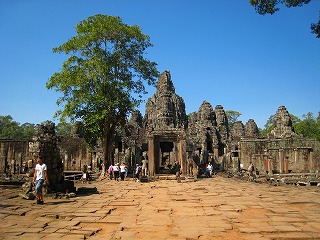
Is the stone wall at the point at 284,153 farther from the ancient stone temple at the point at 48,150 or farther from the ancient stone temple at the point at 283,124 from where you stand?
the ancient stone temple at the point at 48,150

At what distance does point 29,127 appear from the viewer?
73250 mm

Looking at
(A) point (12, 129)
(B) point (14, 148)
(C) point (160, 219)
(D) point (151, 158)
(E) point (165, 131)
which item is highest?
(A) point (12, 129)

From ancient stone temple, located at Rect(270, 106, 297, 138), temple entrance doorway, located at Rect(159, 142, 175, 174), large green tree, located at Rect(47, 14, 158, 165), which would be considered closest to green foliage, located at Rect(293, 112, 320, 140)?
ancient stone temple, located at Rect(270, 106, 297, 138)

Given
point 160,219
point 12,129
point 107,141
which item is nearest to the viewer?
point 160,219

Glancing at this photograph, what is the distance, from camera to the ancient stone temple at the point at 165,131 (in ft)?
63.3

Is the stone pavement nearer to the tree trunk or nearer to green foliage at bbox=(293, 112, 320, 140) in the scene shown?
the tree trunk

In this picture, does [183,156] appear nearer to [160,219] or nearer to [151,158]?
[151,158]

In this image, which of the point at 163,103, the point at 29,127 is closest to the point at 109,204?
the point at 163,103

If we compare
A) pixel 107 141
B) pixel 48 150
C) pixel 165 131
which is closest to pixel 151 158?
pixel 165 131

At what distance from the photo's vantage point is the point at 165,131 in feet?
64.1

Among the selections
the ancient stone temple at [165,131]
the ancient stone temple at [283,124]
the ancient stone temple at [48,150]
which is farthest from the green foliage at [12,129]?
the ancient stone temple at [48,150]

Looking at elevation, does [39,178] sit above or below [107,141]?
below

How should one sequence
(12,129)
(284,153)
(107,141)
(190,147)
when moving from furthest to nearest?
(12,129) → (190,147) → (284,153) → (107,141)

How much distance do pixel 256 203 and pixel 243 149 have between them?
24.4 meters
